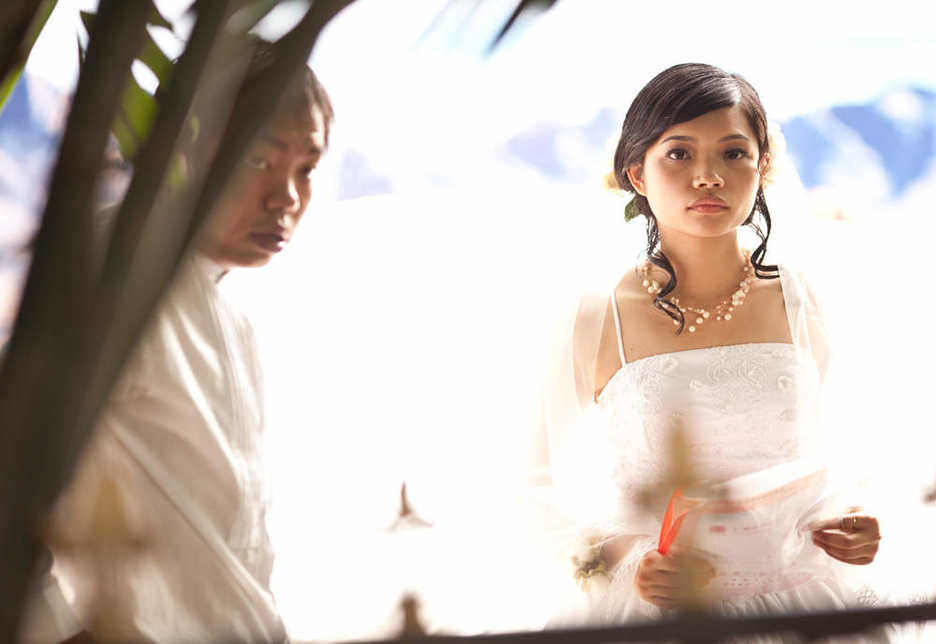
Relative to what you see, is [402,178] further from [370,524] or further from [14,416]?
[14,416]

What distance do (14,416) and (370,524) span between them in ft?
3.44

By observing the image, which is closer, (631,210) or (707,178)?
(707,178)

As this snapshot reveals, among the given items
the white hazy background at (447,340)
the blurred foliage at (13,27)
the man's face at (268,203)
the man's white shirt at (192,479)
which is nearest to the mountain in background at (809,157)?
the white hazy background at (447,340)

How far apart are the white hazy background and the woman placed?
0.17 ft

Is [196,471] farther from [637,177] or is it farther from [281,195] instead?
[637,177]

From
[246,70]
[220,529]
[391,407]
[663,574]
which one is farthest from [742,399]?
[246,70]

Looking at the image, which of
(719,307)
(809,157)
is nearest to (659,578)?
(719,307)

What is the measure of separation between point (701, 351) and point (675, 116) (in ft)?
0.92

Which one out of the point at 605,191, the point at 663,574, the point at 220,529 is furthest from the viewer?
the point at 605,191

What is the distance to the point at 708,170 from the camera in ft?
3.30


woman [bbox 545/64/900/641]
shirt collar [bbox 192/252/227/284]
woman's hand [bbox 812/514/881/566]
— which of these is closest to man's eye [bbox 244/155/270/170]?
shirt collar [bbox 192/252/227/284]

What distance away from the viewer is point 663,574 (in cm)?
91

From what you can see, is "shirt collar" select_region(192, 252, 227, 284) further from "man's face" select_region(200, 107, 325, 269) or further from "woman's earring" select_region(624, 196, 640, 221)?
"woman's earring" select_region(624, 196, 640, 221)

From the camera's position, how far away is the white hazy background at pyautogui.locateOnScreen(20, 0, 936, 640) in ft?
3.51
